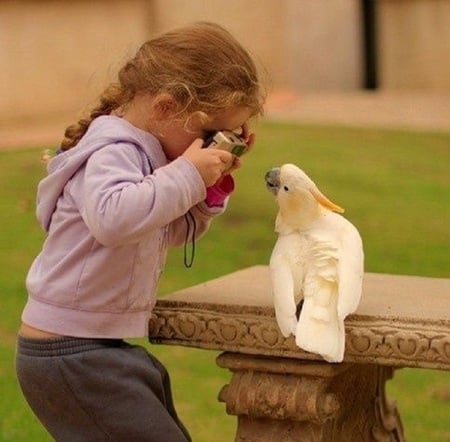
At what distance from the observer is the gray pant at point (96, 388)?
335cm

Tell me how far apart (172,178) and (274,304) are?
481mm

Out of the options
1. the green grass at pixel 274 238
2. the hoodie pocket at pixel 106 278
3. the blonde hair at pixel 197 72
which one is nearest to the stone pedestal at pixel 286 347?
the hoodie pocket at pixel 106 278

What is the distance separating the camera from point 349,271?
346cm

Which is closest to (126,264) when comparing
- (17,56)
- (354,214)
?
(354,214)

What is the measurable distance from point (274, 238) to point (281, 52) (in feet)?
17.6

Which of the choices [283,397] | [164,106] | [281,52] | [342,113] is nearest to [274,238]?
[342,113]

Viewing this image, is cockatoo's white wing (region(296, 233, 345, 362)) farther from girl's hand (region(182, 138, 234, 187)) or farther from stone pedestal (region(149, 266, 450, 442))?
girl's hand (region(182, 138, 234, 187))

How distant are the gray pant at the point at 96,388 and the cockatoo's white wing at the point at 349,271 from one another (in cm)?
47

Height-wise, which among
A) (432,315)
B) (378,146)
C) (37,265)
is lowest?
(378,146)

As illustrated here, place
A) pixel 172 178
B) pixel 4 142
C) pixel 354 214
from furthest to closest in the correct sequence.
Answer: pixel 4 142 → pixel 354 214 → pixel 172 178

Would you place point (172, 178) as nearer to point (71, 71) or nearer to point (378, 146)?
point (378, 146)

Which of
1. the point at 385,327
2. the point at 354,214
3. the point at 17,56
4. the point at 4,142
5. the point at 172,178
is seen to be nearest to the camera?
the point at 172,178

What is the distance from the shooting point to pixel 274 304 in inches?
140

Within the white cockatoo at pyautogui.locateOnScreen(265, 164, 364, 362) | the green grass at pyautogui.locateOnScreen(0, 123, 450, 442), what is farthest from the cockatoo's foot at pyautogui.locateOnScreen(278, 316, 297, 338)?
the green grass at pyautogui.locateOnScreen(0, 123, 450, 442)
